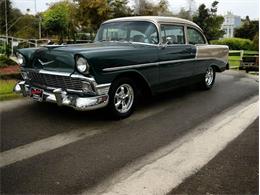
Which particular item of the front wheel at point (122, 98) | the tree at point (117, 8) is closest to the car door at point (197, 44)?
the front wheel at point (122, 98)

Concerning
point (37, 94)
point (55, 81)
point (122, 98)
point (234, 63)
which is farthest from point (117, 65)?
point (234, 63)

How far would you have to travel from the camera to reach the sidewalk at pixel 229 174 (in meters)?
3.42

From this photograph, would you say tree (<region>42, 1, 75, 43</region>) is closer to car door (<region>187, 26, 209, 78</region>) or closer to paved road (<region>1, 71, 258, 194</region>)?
car door (<region>187, 26, 209, 78</region>)

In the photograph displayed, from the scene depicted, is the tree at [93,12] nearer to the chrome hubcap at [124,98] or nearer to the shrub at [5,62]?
the shrub at [5,62]

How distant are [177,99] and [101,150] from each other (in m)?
3.46

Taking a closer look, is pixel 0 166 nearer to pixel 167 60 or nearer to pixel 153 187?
pixel 153 187

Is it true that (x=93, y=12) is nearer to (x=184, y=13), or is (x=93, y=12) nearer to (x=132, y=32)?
(x=184, y=13)

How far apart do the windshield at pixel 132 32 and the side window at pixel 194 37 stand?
1326mm

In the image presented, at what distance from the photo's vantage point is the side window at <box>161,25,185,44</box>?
261 inches

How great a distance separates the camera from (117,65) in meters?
5.47

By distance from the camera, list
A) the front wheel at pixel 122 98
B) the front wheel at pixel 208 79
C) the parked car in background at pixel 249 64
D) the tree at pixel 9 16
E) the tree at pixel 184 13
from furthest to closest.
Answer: the tree at pixel 9 16
the tree at pixel 184 13
the parked car in background at pixel 249 64
the front wheel at pixel 208 79
the front wheel at pixel 122 98

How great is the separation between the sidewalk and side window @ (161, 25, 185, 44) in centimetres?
266

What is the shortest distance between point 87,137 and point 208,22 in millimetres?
33325

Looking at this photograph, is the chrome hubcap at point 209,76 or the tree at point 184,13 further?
the tree at point 184,13
